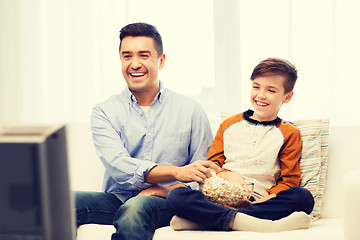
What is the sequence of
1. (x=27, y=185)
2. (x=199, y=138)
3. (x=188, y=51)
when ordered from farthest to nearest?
(x=188, y=51)
(x=199, y=138)
(x=27, y=185)

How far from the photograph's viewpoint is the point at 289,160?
192 centimetres

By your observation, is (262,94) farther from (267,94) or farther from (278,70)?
(278,70)

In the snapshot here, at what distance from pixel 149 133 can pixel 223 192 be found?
19.6 inches

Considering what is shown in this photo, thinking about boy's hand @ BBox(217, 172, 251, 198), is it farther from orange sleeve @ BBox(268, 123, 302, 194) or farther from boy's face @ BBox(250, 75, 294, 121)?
boy's face @ BBox(250, 75, 294, 121)

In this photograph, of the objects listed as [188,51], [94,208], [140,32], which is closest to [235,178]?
[94,208]

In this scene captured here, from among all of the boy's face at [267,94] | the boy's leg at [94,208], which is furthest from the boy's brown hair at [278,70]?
the boy's leg at [94,208]

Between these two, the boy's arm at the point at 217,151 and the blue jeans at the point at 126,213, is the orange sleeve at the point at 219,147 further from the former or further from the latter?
the blue jeans at the point at 126,213

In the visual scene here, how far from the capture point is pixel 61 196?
0.66 m

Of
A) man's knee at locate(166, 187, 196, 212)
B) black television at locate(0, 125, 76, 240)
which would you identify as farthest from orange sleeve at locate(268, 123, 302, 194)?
black television at locate(0, 125, 76, 240)

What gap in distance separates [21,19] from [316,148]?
220cm

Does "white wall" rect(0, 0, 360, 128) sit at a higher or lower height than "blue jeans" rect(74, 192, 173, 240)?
higher

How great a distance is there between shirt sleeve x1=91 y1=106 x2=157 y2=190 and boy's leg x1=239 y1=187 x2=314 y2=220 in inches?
17.2

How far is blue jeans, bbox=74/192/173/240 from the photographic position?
1.64m

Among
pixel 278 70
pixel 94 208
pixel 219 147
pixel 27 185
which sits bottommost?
pixel 94 208
